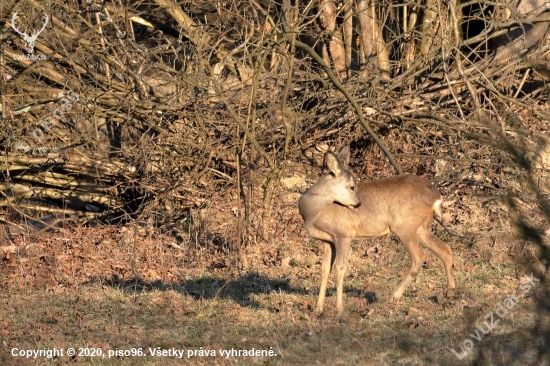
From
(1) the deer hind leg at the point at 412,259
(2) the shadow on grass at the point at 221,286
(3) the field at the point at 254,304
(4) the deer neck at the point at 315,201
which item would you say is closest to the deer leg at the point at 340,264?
(3) the field at the point at 254,304

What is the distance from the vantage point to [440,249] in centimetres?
966

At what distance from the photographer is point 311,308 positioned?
9039 millimetres

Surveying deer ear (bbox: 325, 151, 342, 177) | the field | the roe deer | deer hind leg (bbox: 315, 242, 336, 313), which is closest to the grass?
the field

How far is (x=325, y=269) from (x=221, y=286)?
1872mm

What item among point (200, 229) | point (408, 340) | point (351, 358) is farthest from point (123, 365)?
point (200, 229)

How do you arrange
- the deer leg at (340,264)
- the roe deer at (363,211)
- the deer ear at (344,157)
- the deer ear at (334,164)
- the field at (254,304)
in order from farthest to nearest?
the deer ear at (344,157), the roe deer at (363,211), the deer ear at (334,164), the deer leg at (340,264), the field at (254,304)

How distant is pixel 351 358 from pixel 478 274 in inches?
150

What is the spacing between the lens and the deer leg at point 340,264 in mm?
8930

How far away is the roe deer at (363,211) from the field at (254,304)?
1.66 feet

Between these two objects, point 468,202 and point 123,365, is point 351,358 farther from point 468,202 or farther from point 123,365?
point 468,202

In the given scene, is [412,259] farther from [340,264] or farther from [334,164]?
[334,164]

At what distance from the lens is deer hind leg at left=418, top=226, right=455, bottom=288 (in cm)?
963

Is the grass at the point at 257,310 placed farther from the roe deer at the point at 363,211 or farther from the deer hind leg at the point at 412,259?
the roe deer at the point at 363,211

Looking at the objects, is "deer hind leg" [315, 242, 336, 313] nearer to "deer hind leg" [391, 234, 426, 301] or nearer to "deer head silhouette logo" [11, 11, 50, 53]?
"deer hind leg" [391, 234, 426, 301]
